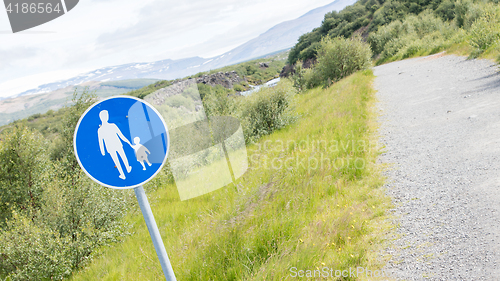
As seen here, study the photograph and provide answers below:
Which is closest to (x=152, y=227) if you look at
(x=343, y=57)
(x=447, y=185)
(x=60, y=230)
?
(x=447, y=185)

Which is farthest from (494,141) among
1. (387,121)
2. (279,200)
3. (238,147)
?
(238,147)

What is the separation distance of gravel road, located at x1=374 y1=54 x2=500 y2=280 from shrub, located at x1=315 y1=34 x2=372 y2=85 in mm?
15703

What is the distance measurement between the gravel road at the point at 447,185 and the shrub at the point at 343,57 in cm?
1570

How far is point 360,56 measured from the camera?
23.8m

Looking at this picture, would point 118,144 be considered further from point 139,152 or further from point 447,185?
point 447,185

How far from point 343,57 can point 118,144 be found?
25.5 meters

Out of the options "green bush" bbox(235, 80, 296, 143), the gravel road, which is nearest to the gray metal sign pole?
the gravel road

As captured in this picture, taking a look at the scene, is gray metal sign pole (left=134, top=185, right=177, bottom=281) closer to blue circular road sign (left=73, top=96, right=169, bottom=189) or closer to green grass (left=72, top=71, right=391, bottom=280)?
blue circular road sign (left=73, top=96, right=169, bottom=189)

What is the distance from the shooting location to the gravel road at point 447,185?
2848 millimetres

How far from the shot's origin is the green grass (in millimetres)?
3160

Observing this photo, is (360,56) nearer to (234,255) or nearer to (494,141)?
(494,141)

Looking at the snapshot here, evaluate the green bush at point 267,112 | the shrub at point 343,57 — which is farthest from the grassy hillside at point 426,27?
the green bush at point 267,112

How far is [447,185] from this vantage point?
425cm

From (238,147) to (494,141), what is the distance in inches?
203
